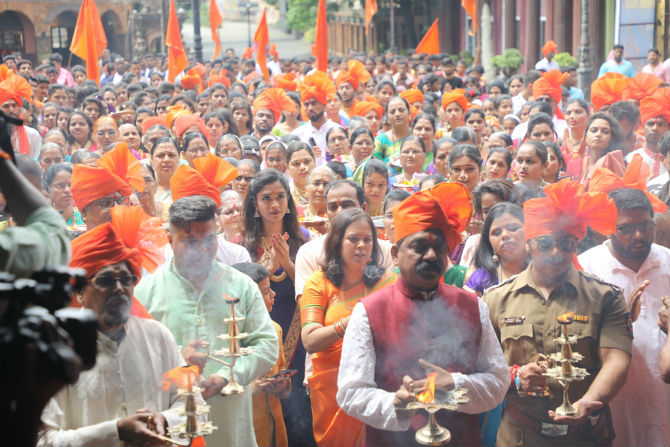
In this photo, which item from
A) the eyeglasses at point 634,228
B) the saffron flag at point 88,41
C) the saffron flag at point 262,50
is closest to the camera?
the eyeglasses at point 634,228

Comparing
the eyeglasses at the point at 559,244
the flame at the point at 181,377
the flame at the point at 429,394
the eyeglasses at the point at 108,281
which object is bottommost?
the flame at the point at 429,394

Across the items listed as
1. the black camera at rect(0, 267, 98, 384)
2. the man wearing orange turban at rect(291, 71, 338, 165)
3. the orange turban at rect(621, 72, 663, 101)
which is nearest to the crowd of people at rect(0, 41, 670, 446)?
the black camera at rect(0, 267, 98, 384)

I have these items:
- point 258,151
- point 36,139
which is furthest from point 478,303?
point 36,139

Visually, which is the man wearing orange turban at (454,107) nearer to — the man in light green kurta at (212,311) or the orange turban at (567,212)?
the orange turban at (567,212)

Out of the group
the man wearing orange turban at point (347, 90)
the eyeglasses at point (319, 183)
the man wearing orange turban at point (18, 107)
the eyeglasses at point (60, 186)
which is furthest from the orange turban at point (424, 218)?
the man wearing orange turban at point (347, 90)

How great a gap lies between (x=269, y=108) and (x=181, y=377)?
24.6 feet

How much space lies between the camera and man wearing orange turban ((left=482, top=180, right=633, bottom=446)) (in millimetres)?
3703

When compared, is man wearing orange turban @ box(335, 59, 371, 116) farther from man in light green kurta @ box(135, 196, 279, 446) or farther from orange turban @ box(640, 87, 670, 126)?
man in light green kurta @ box(135, 196, 279, 446)

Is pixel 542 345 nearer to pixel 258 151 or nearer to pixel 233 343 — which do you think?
pixel 233 343

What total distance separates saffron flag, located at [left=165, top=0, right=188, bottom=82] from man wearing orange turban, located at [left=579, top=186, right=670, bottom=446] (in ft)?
40.7

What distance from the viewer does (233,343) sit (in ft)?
10.8

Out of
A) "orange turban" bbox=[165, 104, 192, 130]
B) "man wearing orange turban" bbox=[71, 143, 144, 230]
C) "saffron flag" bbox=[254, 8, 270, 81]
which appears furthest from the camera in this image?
"saffron flag" bbox=[254, 8, 270, 81]

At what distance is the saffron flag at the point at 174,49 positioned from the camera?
15984 millimetres

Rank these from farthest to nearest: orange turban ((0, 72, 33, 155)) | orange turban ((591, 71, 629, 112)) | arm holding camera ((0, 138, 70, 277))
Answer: orange turban ((591, 71, 629, 112))
orange turban ((0, 72, 33, 155))
arm holding camera ((0, 138, 70, 277))
